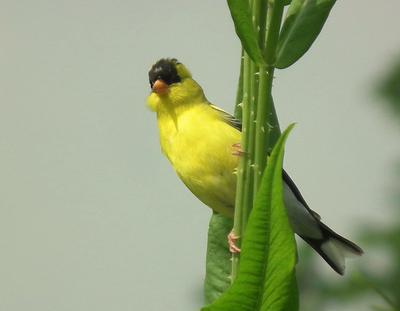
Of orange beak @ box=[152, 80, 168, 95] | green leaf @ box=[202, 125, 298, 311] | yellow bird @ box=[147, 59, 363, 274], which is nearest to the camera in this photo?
green leaf @ box=[202, 125, 298, 311]

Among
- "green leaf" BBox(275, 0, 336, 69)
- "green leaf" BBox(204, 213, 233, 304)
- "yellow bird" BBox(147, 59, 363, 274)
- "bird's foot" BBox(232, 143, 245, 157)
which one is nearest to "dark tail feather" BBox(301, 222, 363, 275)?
"yellow bird" BBox(147, 59, 363, 274)

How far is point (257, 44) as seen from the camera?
63 cm

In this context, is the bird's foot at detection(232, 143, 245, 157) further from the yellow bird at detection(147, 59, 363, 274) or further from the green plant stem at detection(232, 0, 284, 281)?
the yellow bird at detection(147, 59, 363, 274)

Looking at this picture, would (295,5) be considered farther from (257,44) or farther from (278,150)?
(278,150)

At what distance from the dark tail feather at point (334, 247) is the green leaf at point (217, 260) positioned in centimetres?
100

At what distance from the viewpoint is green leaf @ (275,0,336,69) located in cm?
62

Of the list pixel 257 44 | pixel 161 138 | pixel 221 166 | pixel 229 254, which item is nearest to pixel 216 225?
pixel 229 254

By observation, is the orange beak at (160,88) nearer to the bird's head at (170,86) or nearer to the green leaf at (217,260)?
the bird's head at (170,86)

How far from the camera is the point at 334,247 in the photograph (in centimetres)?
217

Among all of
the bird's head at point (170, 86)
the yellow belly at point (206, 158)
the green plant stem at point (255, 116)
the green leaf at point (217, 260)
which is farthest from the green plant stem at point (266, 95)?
the bird's head at point (170, 86)

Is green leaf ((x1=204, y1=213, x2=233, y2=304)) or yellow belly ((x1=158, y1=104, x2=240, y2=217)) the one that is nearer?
green leaf ((x1=204, y1=213, x2=233, y2=304))

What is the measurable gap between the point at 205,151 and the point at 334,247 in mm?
456

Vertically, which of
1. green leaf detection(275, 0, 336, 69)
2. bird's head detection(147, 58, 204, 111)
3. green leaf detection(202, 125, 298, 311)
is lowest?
bird's head detection(147, 58, 204, 111)

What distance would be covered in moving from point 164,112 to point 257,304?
6.40ft
